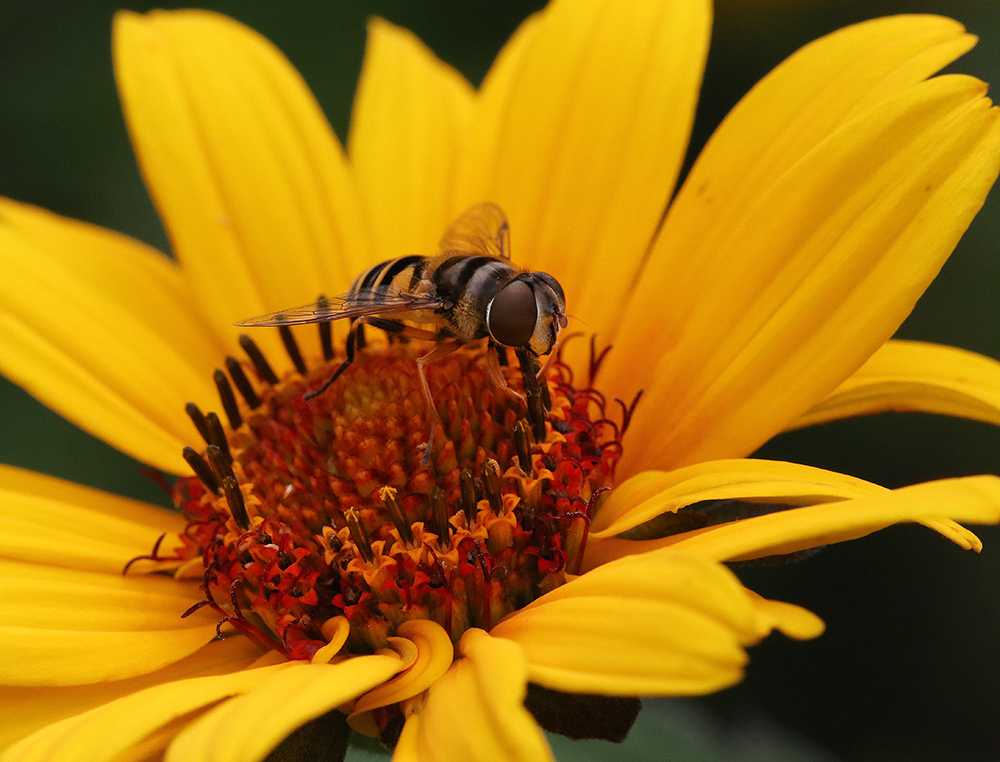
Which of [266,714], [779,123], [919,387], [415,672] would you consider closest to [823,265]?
[919,387]

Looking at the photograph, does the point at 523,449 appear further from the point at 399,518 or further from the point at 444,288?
the point at 444,288

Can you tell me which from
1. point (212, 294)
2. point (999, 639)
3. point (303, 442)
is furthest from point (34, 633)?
point (999, 639)

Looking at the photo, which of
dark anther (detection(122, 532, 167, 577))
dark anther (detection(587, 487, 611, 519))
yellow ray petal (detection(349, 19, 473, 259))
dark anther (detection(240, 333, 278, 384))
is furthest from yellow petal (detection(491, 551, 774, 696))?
yellow ray petal (detection(349, 19, 473, 259))

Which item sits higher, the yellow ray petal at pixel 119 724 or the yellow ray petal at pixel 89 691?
the yellow ray petal at pixel 119 724

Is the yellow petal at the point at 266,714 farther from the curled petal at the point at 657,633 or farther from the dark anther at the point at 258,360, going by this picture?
the dark anther at the point at 258,360

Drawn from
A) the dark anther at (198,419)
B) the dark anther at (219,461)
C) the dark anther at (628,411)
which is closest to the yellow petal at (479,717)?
the dark anther at (628,411)

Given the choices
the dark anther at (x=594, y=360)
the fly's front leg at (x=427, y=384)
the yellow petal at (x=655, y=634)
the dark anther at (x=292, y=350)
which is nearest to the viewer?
the yellow petal at (x=655, y=634)

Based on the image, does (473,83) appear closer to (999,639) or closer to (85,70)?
(85,70)
